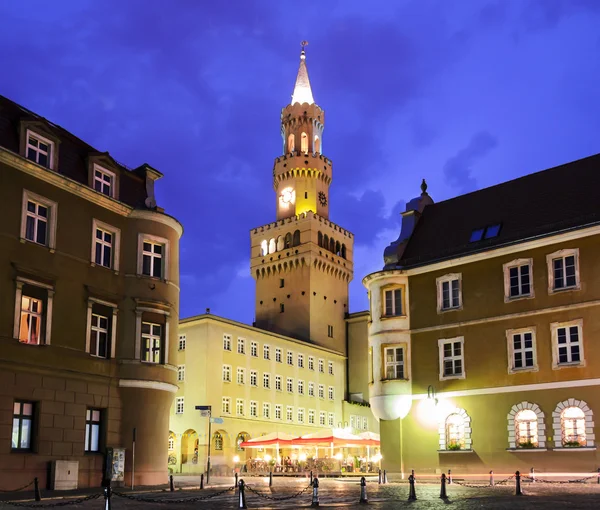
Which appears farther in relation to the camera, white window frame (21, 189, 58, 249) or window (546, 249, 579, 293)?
window (546, 249, 579, 293)

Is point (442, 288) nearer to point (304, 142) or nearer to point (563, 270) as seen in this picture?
point (563, 270)

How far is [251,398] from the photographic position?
6744 cm

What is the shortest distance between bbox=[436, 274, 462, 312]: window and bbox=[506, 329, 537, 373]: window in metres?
3.59

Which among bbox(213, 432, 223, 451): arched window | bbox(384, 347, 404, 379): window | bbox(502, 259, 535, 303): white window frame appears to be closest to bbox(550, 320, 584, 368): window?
bbox(502, 259, 535, 303): white window frame

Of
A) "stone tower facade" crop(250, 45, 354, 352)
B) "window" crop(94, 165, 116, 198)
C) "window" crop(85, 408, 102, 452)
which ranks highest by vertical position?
"stone tower facade" crop(250, 45, 354, 352)

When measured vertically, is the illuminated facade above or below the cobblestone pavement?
above

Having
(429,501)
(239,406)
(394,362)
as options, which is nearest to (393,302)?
(394,362)

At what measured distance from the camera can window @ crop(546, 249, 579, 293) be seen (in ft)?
120

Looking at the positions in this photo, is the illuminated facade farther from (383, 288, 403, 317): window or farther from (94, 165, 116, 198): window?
(94, 165, 116, 198): window

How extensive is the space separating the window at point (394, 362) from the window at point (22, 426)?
20132mm

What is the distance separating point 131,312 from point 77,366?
12.9 ft

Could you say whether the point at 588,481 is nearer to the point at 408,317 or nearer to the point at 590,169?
the point at 408,317

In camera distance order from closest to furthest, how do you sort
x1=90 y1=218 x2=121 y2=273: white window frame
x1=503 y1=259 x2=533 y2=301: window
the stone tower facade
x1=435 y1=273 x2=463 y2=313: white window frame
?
x1=90 y1=218 x2=121 y2=273: white window frame
x1=503 y1=259 x2=533 y2=301: window
x1=435 y1=273 x2=463 y2=313: white window frame
the stone tower facade

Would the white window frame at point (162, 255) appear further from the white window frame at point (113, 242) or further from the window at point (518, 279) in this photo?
the window at point (518, 279)
